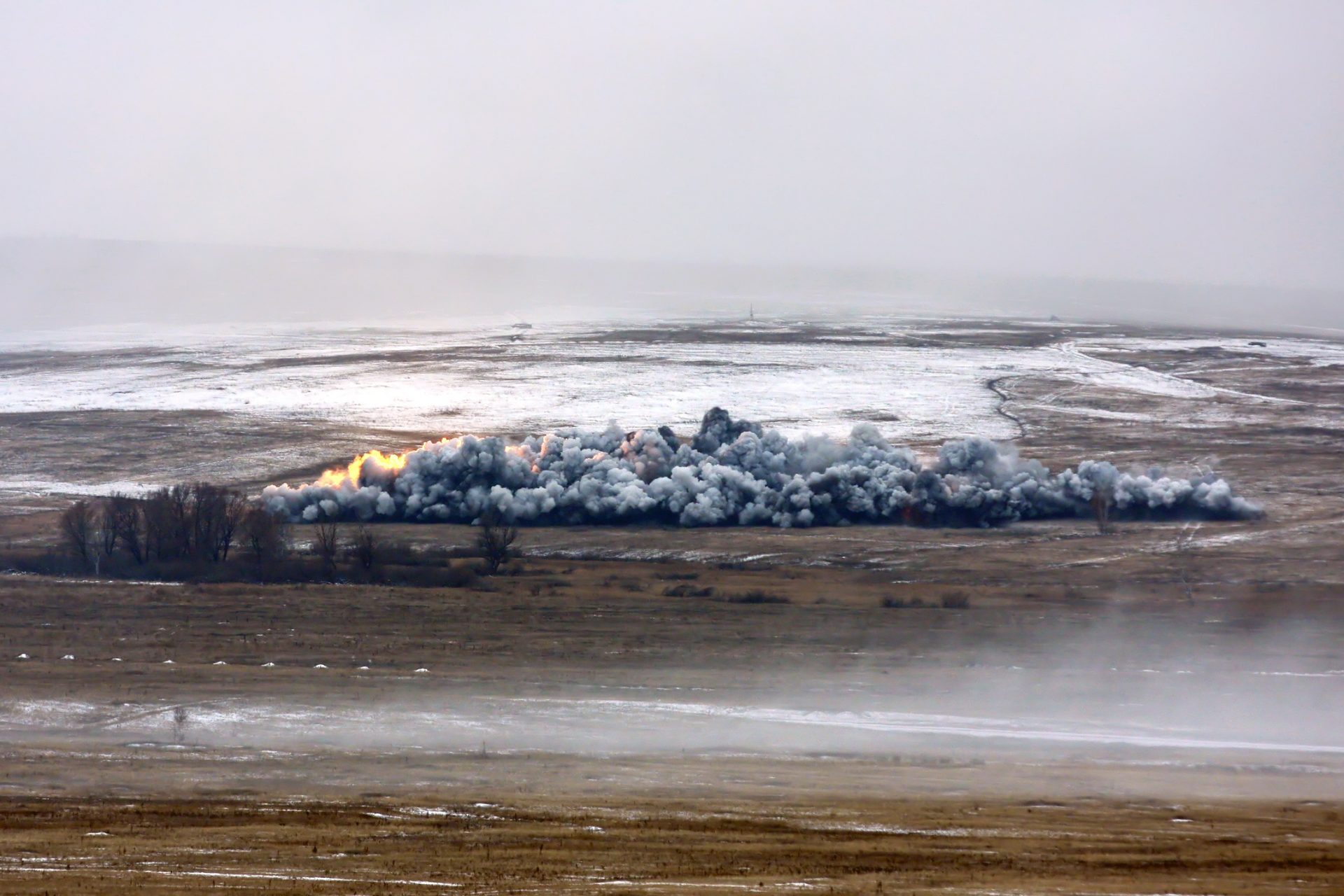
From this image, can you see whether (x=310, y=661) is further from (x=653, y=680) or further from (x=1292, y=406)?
(x=1292, y=406)

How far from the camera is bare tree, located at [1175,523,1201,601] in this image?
45.4 metres

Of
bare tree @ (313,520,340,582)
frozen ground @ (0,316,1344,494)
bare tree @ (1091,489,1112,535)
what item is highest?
frozen ground @ (0,316,1344,494)

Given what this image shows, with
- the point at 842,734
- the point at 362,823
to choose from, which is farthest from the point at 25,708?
the point at 842,734

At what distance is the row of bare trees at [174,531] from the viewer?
48.1m

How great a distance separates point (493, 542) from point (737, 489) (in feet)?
39.9

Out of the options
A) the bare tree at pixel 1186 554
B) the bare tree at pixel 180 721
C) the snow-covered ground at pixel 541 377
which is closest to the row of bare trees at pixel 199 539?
the bare tree at pixel 180 721

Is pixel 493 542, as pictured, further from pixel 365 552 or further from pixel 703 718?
pixel 703 718

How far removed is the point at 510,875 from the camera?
21297 mm

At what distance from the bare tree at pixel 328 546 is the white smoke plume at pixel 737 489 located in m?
3.07

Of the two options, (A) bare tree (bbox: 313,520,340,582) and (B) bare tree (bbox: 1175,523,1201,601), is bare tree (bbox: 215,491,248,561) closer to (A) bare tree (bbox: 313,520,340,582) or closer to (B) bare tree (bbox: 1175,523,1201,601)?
(A) bare tree (bbox: 313,520,340,582)

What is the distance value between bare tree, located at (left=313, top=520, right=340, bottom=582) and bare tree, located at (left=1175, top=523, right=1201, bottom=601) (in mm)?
27267

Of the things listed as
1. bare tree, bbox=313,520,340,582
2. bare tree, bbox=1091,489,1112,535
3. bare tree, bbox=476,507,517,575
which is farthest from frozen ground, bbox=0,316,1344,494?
bare tree, bbox=1091,489,1112,535

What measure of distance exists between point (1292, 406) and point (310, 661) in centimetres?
7692

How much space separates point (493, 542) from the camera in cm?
4806
